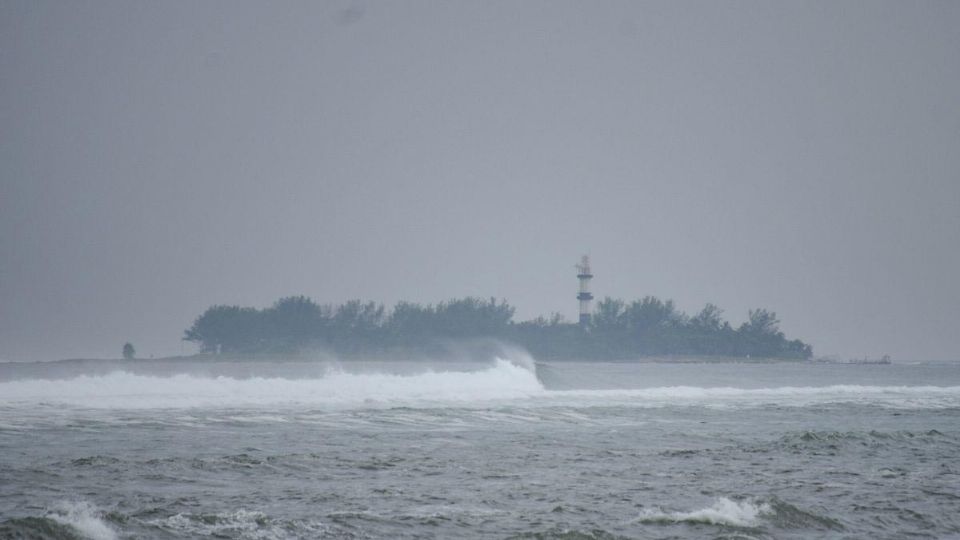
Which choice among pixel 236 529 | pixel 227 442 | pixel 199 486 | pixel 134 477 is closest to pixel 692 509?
pixel 236 529

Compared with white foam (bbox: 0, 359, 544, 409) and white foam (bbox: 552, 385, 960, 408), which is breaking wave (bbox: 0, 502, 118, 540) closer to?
white foam (bbox: 0, 359, 544, 409)

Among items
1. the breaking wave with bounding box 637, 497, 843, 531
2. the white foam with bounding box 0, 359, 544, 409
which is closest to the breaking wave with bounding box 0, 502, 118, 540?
the breaking wave with bounding box 637, 497, 843, 531

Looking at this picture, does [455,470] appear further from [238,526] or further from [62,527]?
[62,527]

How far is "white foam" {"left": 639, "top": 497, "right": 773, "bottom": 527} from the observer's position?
53.7 ft

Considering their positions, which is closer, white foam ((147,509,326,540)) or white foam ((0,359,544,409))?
white foam ((147,509,326,540))

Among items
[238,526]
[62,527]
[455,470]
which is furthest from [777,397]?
[62,527]

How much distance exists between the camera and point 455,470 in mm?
21719

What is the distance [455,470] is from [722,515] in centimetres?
691

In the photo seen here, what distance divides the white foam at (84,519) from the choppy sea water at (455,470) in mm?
43

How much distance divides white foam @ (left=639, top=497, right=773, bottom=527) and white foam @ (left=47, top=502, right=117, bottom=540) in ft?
27.8

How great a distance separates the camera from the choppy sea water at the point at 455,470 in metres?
15.9

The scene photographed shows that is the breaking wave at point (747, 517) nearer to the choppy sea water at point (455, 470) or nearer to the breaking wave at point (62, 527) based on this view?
the choppy sea water at point (455, 470)

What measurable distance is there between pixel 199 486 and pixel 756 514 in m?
10.3

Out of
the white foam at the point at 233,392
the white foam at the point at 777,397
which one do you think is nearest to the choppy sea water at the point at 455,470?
the white foam at the point at 233,392
